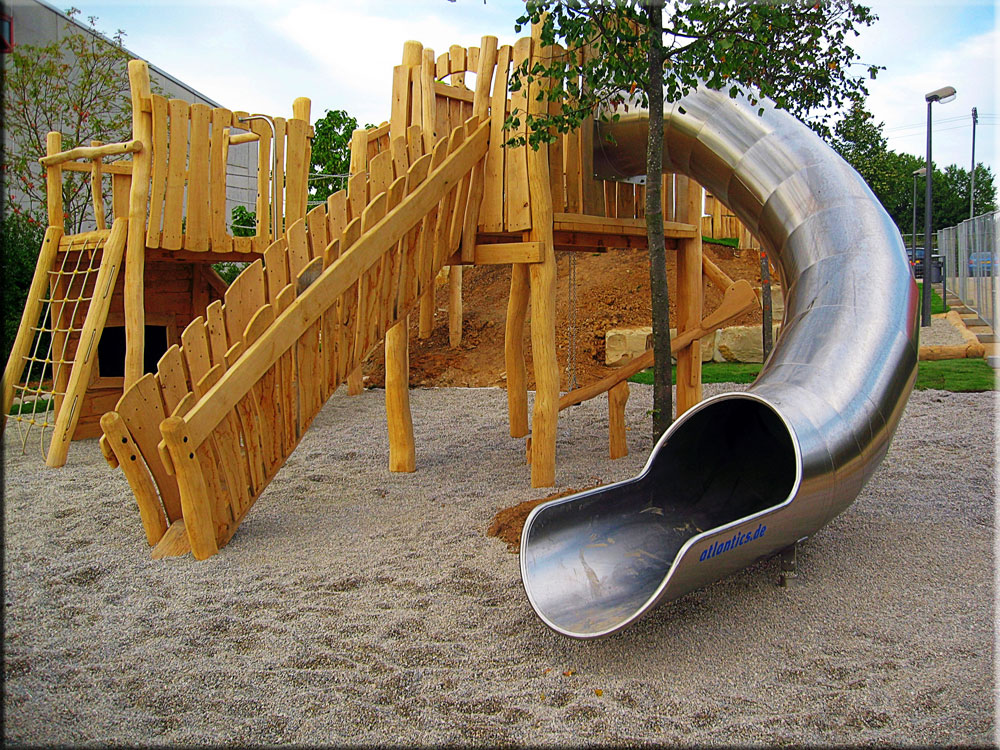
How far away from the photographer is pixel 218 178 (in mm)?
7848

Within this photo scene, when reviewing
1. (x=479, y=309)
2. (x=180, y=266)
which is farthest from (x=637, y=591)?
(x=479, y=309)

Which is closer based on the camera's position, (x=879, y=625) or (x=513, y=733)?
(x=513, y=733)

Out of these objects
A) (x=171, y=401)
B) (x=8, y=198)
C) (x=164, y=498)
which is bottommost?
(x=164, y=498)

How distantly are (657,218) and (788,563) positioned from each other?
230 centimetres

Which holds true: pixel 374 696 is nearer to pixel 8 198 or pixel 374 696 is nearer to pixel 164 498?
pixel 164 498

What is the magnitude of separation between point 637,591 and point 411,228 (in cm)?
276

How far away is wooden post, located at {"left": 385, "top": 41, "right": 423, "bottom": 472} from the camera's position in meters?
6.32

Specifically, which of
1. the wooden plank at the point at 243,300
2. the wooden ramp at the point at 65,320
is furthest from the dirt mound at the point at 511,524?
the wooden ramp at the point at 65,320

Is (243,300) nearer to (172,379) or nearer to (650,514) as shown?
(172,379)

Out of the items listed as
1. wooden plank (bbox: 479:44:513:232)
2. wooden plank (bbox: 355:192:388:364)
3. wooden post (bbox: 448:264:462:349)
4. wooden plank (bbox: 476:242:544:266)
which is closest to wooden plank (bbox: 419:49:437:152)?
wooden plank (bbox: 479:44:513:232)

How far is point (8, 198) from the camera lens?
12.9m

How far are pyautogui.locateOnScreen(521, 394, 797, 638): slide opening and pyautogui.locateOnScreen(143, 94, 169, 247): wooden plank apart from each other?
526cm

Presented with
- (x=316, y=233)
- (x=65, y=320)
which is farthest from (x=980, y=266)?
(x=65, y=320)

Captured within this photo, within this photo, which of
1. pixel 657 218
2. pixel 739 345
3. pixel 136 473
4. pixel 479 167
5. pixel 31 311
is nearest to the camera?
pixel 136 473
